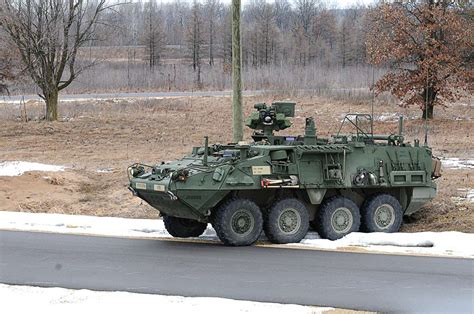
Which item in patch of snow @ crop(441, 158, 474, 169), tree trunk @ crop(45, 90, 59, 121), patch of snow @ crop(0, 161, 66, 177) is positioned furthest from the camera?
tree trunk @ crop(45, 90, 59, 121)

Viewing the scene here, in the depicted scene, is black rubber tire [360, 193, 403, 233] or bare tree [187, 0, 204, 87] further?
bare tree [187, 0, 204, 87]

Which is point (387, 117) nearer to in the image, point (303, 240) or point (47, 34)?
point (47, 34)

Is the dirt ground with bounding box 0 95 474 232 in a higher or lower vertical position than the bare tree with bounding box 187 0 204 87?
lower

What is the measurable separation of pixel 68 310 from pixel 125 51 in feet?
244

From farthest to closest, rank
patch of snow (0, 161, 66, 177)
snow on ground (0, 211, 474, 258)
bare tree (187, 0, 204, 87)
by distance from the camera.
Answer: bare tree (187, 0, 204, 87)
patch of snow (0, 161, 66, 177)
snow on ground (0, 211, 474, 258)

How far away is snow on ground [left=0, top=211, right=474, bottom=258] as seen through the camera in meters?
12.2

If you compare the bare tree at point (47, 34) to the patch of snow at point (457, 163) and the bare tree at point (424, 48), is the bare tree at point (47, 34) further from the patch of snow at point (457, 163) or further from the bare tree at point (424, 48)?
the patch of snow at point (457, 163)

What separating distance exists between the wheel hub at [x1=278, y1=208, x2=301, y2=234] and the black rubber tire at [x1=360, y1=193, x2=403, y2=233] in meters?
1.47

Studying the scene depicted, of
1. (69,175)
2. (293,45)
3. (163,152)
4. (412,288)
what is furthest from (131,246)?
(293,45)

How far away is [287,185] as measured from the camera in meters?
13.0

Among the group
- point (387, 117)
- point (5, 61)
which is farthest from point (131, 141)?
point (387, 117)

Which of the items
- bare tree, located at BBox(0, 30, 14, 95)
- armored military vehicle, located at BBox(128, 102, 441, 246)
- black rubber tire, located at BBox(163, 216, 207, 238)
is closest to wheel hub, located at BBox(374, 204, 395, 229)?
armored military vehicle, located at BBox(128, 102, 441, 246)

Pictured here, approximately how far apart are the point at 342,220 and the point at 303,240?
843 millimetres

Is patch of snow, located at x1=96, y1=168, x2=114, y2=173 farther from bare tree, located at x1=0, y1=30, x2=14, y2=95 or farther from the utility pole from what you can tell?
bare tree, located at x1=0, y1=30, x2=14, y2=95
